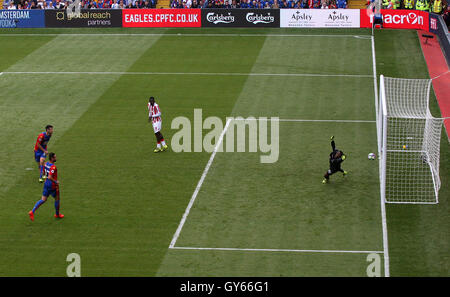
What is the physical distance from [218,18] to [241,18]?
5.18 feet

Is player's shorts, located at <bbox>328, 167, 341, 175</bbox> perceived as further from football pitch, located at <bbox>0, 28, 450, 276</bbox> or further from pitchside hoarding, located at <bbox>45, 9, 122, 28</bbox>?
pitchside hoarding, located at <bbox>45, 9, 122, 28</bbox>

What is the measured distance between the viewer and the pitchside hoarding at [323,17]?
5038 centimetres

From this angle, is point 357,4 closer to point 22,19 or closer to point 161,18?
point 161,18

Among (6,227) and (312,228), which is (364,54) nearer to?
(312,228)

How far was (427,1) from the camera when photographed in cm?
5019

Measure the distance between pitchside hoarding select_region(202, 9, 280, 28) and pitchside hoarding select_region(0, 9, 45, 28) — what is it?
11462mm

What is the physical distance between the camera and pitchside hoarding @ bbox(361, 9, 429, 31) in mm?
49969

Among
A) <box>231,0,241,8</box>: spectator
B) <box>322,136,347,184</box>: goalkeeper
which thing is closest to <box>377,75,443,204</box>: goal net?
<box>322,136,347,184</box>: goalkeeper

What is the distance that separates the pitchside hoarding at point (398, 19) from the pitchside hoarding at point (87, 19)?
1677cm

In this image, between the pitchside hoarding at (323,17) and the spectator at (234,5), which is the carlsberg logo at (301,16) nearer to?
the pitchside hoarding at (323,17)

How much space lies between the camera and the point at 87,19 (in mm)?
52344
